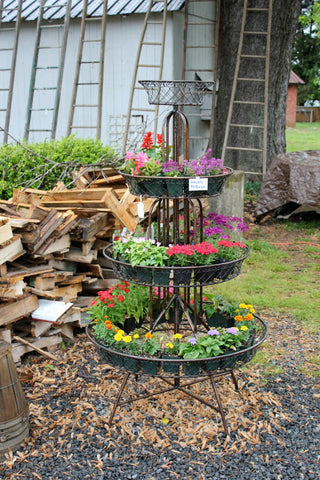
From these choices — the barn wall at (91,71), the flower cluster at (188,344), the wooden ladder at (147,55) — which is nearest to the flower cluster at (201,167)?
the flower cluster at (188,344)

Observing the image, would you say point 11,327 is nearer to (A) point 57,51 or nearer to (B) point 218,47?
(A) point 57,51

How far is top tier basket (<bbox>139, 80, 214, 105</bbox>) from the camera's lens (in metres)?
3.56

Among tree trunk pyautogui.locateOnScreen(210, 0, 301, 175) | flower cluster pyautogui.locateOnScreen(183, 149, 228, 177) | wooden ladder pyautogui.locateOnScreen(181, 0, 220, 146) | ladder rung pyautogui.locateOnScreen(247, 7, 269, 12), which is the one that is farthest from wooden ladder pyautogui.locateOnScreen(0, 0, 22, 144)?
flower cluster pyautogui.locateOnScreen(183, 149, 228, 177)

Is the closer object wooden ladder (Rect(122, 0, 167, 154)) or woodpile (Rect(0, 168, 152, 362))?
woodpile (Rect(0, 168, 152, 362))

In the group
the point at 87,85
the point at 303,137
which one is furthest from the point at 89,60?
the point at 303,137

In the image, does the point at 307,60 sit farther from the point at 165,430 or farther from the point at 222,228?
the point at 165,430

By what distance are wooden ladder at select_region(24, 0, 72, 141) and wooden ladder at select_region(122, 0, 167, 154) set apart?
1480mm

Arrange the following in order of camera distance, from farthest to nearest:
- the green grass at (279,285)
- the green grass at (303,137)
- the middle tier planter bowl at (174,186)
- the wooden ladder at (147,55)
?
the green grass at (303,137) → the wooden ladder at (147,55) → the green grass at (279,285) → the middle tier planter bowl at (174,186)

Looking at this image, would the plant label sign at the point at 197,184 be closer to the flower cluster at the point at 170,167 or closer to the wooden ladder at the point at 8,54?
the flower cluster at the point at 170,167

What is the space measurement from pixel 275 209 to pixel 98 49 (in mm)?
4982

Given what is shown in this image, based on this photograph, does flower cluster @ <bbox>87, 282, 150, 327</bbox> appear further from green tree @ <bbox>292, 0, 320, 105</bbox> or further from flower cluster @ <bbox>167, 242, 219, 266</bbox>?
green tree @ <bbox>292, 0, 320, 105</bbox>

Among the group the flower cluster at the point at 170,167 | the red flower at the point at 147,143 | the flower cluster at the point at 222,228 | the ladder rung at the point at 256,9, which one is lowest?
the flower cluster at the point at 222,228

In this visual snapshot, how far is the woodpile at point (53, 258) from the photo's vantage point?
4.45 m

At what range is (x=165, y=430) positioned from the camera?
3672 millimetres
